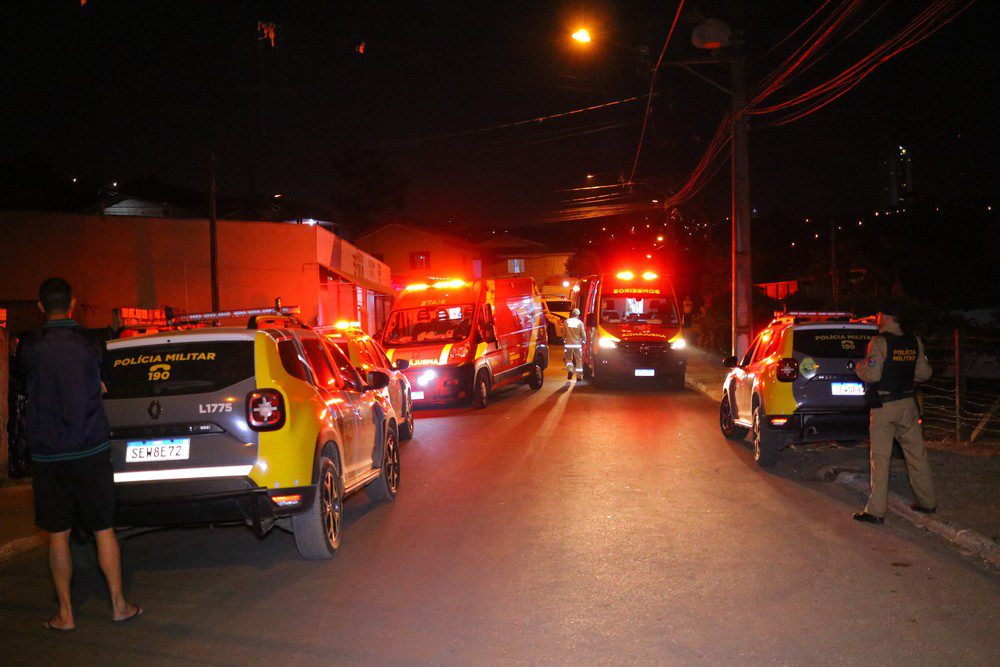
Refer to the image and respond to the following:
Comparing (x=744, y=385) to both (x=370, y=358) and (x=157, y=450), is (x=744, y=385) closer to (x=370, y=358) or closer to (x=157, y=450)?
(x=370, y=358)

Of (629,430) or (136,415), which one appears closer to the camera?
(136,415)

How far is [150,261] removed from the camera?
3167 centimetres

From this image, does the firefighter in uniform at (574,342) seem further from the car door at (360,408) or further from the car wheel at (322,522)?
the car wheel at (322,522)

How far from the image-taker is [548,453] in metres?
11.9

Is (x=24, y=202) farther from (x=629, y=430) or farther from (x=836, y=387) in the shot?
(x=836, y=387)

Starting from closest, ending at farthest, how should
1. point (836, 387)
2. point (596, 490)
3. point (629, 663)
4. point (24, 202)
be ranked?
1. point (629, 663)
2. point (596, 490)
3. point (836, 387)
4. point (24, 202)

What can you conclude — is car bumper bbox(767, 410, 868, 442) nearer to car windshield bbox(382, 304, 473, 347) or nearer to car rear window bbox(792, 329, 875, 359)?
car rear window bbox(792, 329, 875, 359)

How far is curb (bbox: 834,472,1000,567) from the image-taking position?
6.55m

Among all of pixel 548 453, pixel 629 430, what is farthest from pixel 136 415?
pixel 629 430

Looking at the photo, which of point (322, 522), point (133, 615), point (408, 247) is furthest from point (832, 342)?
point (408, 247)

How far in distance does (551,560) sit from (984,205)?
5021cm

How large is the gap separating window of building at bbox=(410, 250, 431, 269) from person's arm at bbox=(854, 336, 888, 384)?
63752 millimetres

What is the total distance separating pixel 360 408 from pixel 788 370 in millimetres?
5243

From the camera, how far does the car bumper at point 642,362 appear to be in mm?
21156
